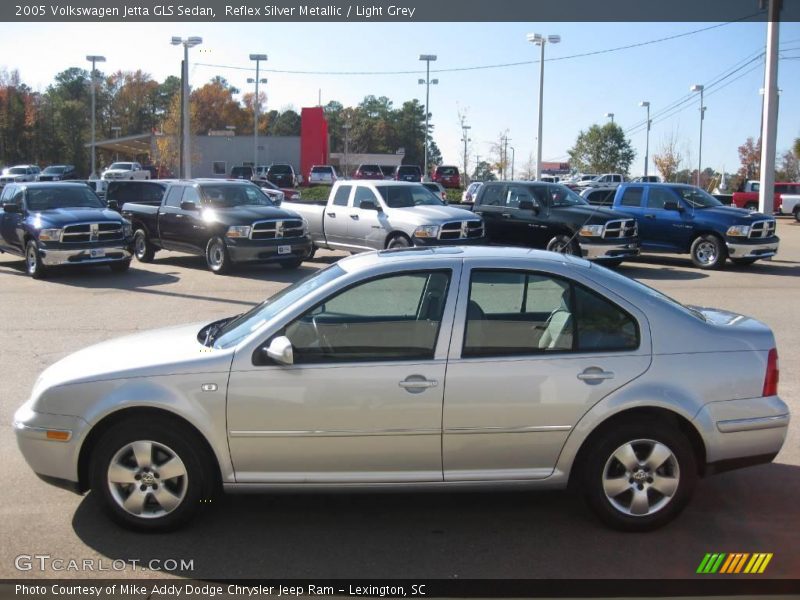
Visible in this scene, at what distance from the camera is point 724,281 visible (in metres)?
17.0

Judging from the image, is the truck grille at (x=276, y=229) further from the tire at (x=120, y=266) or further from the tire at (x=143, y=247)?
the tire at (x=143, y=247)

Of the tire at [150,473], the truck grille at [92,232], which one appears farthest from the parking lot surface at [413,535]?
the truck grille at [92,232]

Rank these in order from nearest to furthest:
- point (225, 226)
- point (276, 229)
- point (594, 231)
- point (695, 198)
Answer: point (225, 226) → point (276, 229) → point (594, 231) → point (695, 198)

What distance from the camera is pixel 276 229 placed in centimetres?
1755

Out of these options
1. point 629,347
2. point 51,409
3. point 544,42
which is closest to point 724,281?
point 629,347

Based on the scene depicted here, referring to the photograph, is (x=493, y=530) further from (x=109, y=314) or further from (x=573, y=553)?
(x=109, y=314)

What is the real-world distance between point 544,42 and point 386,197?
80.8 ft

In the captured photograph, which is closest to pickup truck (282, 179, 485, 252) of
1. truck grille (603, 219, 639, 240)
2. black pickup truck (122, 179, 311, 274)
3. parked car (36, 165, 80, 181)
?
black pickup truck (122, 179, 311, 274)

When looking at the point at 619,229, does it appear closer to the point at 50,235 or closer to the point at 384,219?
the point at 384,219

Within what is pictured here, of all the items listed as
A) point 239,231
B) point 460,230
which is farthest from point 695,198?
point 239,231

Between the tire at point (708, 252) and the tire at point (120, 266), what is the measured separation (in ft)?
39.5

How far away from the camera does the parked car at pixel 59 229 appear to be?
657 inches

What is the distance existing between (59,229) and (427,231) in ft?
23.5

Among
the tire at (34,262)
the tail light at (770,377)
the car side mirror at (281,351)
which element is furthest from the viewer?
the tire at (34,262)
